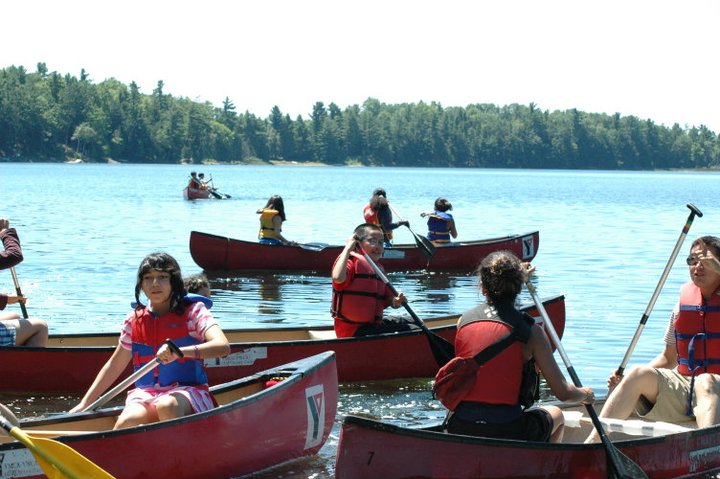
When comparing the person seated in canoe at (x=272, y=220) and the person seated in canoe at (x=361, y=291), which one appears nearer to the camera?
the person seated in canoe at (x=361, y=291)

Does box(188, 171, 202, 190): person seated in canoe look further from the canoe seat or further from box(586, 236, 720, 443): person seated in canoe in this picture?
box(586, 236, 720, 443): person seated in canoe

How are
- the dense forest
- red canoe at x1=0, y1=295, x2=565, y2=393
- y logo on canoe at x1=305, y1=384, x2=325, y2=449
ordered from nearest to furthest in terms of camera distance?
y logo on canoe at x1=305, y1=384, x2=325, y2=449, red canoe at x1=0, y1=295, x2=565, y2=393, the dense forest

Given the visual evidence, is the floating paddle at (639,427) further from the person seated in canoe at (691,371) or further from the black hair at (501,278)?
the black hair at (501,278)

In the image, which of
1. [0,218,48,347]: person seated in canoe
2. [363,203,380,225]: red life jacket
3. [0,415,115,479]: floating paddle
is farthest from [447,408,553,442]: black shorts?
[363,203,380,225]: red life jacket

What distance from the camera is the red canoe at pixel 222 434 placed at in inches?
229

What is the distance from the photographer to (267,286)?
1728 centimetres

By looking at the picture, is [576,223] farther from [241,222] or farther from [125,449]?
[125,449]

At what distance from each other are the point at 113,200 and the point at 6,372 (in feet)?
119

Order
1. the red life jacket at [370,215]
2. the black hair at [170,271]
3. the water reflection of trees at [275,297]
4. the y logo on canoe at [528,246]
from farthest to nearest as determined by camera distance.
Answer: the y logo on canoe at [528,246], the red life jacket at [370,215], the water reflection of trees at [275,297], the black hair at [170,271]

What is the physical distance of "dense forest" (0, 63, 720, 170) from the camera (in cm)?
12481

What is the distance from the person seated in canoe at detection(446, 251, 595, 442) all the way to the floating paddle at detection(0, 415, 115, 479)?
1.87 metres

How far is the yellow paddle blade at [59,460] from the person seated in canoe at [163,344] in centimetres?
65

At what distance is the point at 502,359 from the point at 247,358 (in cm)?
391

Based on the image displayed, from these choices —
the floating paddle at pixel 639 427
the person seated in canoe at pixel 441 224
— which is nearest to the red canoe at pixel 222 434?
the floating paddle at pixel 639 427
